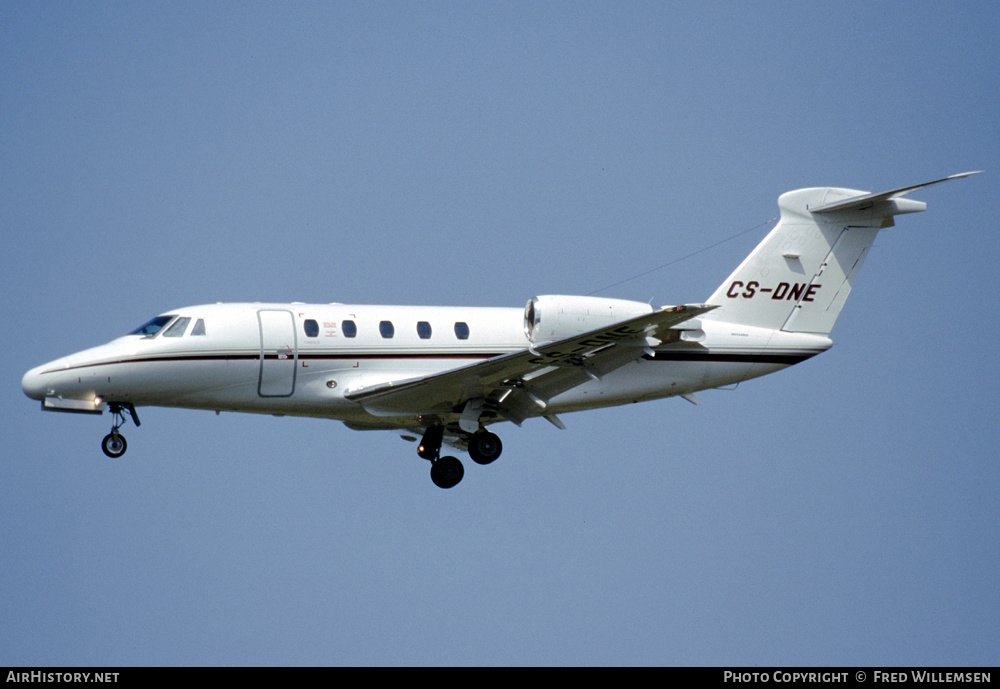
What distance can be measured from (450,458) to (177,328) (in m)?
5.49

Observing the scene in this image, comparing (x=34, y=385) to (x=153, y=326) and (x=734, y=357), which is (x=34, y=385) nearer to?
(x=153, y=326)

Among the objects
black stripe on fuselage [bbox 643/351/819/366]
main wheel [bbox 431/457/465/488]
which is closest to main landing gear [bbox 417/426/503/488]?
main wheel [bbox 431/457/465/488]

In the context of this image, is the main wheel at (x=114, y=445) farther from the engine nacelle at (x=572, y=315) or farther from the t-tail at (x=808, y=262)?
the t-tail at (x=808, y=262)

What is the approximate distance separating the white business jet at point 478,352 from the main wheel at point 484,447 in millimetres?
24

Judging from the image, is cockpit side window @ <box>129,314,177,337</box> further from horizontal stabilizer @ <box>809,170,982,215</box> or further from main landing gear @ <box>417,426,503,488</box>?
horizontal stabilizer @ <box>809,170,982,215</box>

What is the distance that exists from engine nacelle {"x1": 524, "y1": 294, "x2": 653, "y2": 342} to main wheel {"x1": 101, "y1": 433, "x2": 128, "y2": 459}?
7.28 m

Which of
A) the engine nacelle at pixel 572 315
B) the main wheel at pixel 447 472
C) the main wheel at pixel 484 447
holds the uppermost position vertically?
the engine nacelle at pixel 572 315

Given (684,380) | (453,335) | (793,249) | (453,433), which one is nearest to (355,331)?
(453,335)

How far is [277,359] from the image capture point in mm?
23828

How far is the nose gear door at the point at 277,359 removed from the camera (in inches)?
937

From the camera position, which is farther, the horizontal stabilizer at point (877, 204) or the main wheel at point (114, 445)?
the horizontal stabilizer at point (877, 204)

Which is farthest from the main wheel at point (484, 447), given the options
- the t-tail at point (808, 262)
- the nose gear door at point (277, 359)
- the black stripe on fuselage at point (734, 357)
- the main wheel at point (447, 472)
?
the t-tail at point (808, 262)
